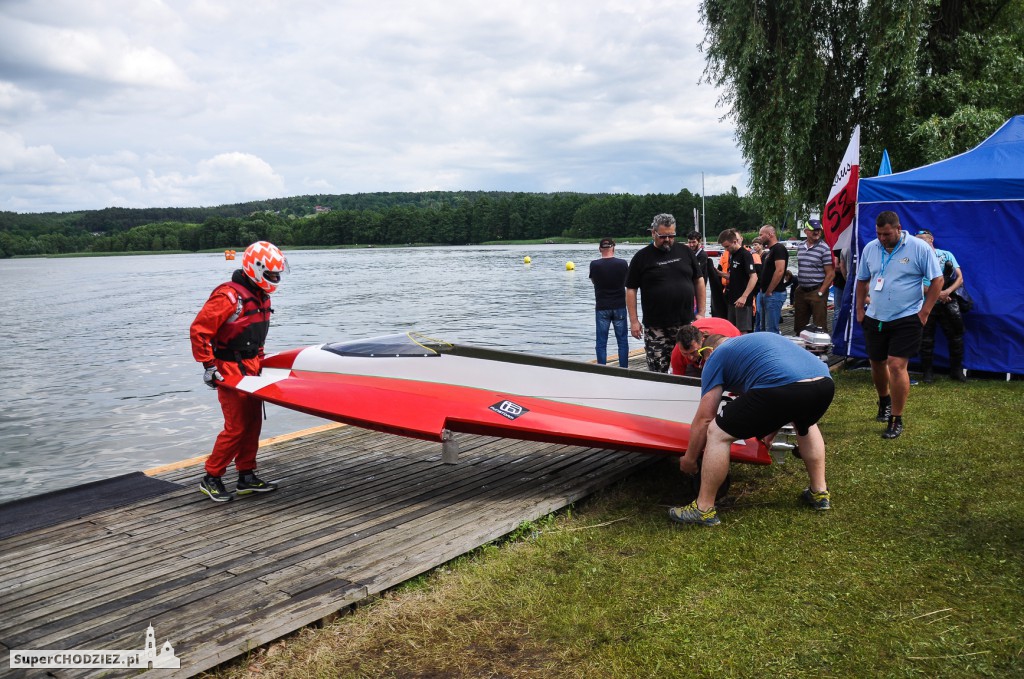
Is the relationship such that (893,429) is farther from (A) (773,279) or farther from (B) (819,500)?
(A) (773,279)

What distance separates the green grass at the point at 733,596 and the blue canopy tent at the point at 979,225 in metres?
3.77

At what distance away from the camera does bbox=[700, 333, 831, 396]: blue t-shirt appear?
4.36 metres

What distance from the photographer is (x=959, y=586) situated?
12.0ft

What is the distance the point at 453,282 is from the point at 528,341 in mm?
28800

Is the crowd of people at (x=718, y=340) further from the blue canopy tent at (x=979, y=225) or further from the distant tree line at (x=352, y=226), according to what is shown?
the distant tree line at (x=352, y=226)

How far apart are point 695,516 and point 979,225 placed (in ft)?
20.8

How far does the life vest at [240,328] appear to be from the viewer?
5281 mm

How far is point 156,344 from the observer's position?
73.7ft

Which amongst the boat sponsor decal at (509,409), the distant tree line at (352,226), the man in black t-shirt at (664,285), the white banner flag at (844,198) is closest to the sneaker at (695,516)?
the boat sponsor decal at (509,409)

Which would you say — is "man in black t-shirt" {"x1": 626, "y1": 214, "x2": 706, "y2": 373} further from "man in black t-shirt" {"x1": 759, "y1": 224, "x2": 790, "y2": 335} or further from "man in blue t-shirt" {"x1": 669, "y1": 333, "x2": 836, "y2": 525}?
"man in black t-shirt" {"x1": 759, "y1": 224, "x2": 790, "y2": 335}

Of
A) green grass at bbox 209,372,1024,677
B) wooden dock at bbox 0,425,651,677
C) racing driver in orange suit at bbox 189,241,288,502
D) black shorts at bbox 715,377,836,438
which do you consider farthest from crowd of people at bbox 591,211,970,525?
racing driver in orange suit at bbox 189,241,288,502

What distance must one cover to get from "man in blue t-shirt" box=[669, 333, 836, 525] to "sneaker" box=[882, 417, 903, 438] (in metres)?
1.94

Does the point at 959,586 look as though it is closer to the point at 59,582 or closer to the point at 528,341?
the point at 59,582

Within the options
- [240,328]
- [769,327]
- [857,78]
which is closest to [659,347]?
[240,328]
